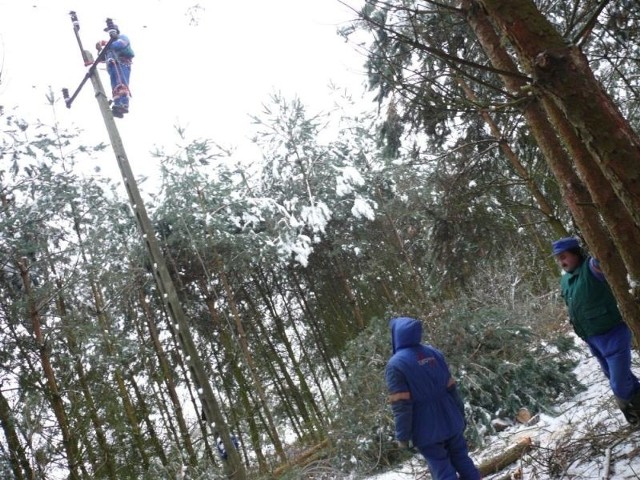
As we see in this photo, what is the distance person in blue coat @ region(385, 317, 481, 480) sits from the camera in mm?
3881

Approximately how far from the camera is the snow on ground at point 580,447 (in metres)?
3.32

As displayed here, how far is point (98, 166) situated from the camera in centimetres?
1167

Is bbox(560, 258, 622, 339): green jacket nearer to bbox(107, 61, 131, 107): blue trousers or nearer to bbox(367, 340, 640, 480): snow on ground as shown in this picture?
bbox(367, 340, 640, 480): snow on ground

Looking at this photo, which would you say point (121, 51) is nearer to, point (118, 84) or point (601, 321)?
point (118, 84)

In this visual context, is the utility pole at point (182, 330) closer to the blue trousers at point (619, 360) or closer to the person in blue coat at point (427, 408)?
the person in blue coat at point (427, 408)

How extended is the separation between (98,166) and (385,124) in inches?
272

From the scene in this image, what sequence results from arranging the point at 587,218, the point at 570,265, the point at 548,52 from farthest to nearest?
the point at 570,265 < the point at 587,218 < the point at 548,52

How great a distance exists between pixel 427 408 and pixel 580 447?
1.12 m

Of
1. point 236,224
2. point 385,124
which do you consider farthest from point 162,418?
point 385,124

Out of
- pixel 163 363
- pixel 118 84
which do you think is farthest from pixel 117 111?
pixel 163 363

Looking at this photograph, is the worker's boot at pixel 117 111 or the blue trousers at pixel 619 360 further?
the worker's boot at pixel 117 111

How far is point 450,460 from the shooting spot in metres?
4.07

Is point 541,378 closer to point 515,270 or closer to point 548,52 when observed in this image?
point 548,52

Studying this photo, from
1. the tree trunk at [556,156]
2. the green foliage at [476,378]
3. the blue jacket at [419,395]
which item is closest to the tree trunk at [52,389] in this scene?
the green foliage at [476,378]
